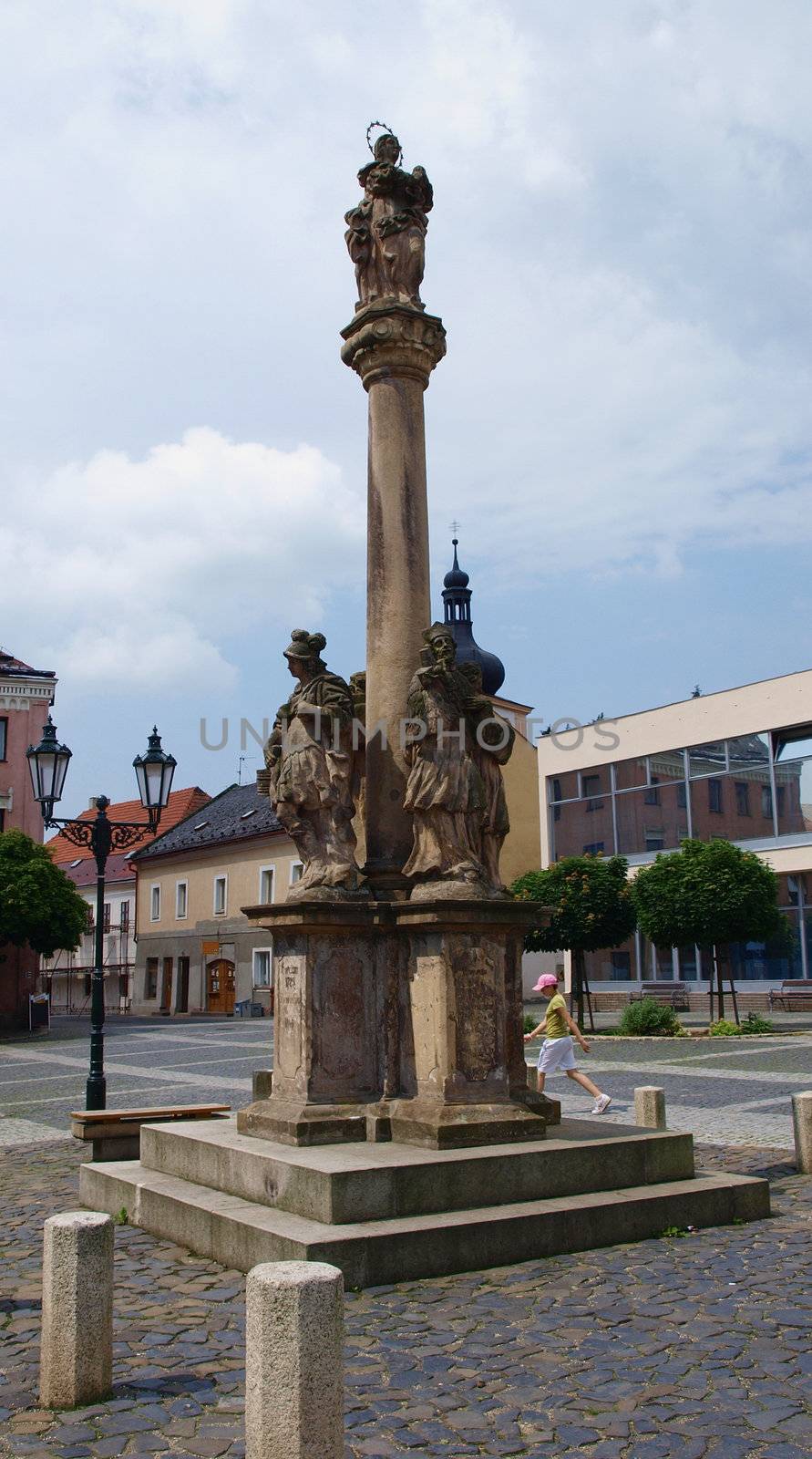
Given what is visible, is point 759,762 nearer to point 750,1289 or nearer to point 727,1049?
point 727,1049

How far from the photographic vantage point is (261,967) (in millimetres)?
45344

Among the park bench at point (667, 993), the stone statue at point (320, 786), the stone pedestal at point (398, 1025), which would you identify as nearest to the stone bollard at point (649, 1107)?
the stone pedestal at point (398, 1025)

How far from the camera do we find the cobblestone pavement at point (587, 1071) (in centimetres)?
1273

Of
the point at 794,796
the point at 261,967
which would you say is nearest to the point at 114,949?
the point at 261,967

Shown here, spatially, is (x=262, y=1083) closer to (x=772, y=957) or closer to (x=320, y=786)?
(x=320, y=786)

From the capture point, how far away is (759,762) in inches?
1405

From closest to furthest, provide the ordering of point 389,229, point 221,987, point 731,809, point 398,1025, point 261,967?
point 398,1025, point 389,229, point 731,809, point 261,967, point 221,987

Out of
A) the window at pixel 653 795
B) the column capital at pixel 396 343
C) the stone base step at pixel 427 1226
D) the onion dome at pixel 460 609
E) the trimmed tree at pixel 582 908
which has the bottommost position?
the stone base step at pixel 427 1226

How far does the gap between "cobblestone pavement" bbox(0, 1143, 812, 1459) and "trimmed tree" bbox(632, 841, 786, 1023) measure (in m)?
19.8

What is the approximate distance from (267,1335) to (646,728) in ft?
120

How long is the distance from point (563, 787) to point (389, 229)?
34774 mm

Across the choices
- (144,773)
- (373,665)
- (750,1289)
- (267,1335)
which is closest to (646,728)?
(144,773)

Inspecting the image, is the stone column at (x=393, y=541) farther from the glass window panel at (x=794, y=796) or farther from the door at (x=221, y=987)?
the door at (x=221, y=987)

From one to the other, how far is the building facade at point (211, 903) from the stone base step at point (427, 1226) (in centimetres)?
3552
